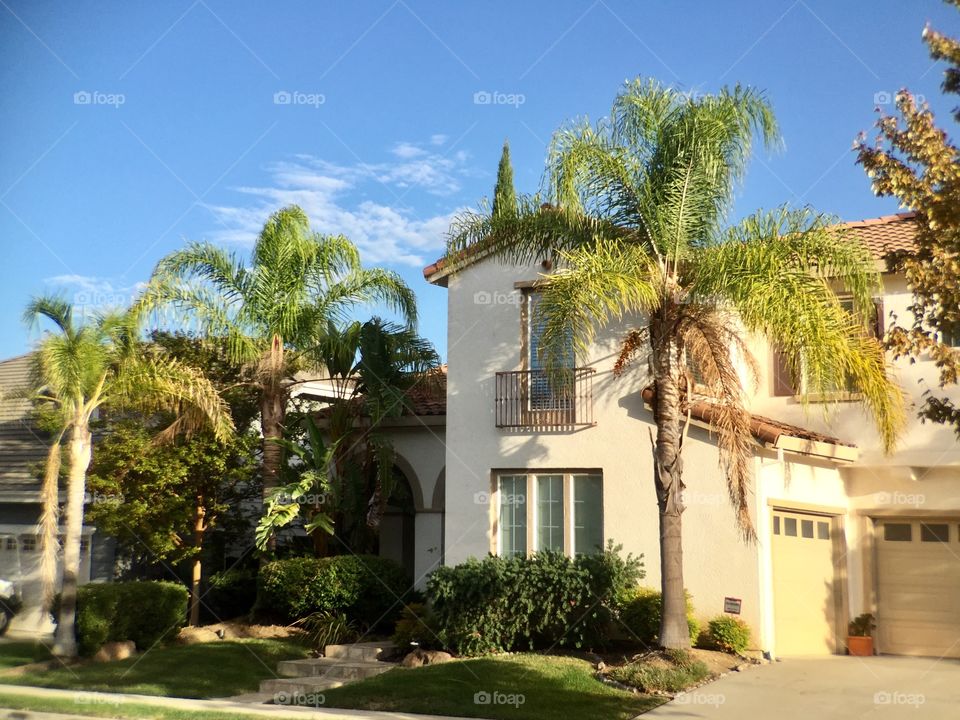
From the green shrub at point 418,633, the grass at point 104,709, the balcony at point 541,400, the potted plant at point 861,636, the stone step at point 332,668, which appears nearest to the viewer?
the grass at point 104,709

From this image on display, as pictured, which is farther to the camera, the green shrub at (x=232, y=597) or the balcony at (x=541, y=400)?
the green shrub at (x=232, y=597)

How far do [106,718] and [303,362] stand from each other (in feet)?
31.9

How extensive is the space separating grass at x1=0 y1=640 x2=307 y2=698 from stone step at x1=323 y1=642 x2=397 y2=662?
36.9 inches

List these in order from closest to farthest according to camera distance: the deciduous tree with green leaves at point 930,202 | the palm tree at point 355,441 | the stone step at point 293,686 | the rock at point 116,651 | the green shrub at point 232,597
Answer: the deciduous tree with green leaves at point 930,202 → the stone step at point 293,686 → the rock at point 116,651 → the palm tree at point 355,441 → the green shrub at point 232,597

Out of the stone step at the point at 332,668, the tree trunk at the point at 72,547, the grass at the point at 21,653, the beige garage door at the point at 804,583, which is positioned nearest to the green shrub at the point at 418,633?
the stone step at the point at 332,668

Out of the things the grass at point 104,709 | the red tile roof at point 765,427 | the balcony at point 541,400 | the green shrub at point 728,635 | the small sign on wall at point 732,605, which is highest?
the balcony at point 541,400

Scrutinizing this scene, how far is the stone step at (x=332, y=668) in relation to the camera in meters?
15.8

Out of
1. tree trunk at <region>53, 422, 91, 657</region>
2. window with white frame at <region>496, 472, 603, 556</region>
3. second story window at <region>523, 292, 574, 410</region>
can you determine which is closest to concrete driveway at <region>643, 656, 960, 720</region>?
window with white frame at <region>496, 472, 603, 556</region>

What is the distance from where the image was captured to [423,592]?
62.3ft

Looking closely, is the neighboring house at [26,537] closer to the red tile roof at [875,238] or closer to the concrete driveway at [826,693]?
the red tile roof at [875,238]

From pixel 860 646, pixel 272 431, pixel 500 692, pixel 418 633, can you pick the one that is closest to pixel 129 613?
pixel 272 431

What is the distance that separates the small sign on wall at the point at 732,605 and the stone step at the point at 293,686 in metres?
5.81

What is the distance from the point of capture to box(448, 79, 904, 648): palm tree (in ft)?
43.8

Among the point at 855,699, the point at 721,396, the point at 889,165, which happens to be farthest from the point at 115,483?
the point at 889,165
